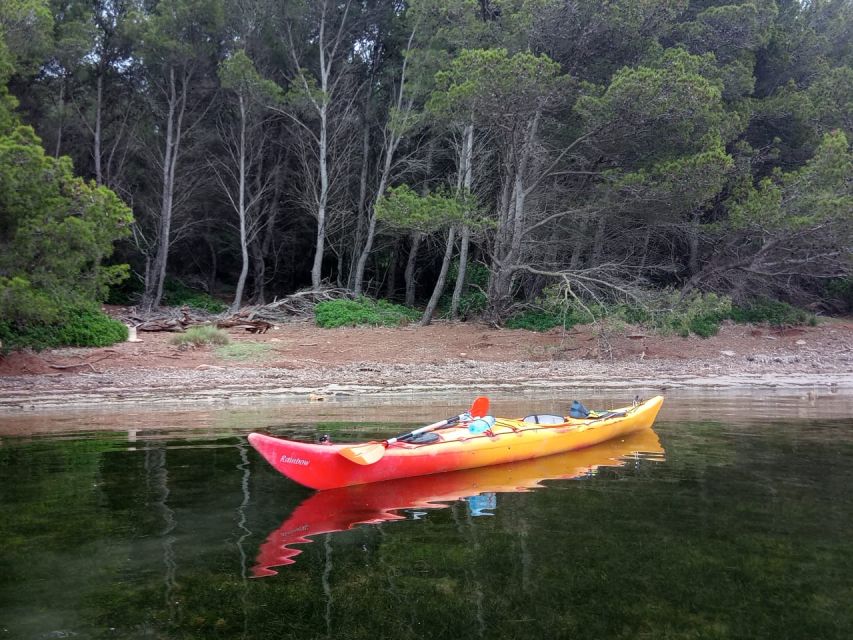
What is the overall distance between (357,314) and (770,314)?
40.3ft

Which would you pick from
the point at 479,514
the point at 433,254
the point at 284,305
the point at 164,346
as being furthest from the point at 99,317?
the point at 433,254

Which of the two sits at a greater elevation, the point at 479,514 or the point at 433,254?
the point at 433,254

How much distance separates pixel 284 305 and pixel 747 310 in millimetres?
14427

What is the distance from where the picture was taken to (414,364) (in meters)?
15.9

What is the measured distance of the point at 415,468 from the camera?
7.47m

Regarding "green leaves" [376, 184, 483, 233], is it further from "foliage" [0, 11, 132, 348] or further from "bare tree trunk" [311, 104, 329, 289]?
"bare tree trunk" [311, 104, 329, 289]

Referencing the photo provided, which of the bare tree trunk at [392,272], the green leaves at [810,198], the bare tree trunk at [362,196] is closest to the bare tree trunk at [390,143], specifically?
the bare tree trunk at [362,196]

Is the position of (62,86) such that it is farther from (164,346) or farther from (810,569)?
(810,569)

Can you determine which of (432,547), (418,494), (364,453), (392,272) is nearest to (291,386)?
(364,453)

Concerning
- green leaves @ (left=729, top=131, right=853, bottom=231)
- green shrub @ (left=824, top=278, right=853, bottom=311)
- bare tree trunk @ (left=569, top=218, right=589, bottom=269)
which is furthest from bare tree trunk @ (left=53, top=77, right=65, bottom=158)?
green shrub @ (left=824, top=278, right=853, bottom=311)

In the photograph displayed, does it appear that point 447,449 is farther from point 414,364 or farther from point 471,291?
point 471,291

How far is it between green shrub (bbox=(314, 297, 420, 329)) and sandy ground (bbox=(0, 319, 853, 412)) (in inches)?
33.5

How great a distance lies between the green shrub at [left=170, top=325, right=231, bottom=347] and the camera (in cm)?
1618

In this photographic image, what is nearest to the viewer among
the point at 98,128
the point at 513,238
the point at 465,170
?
the point at 513,238
